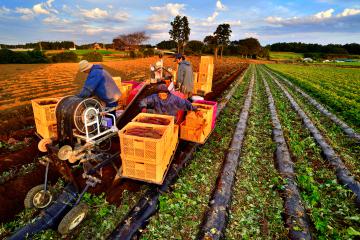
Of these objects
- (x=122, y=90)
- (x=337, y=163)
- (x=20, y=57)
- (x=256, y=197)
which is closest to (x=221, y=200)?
(x=256, y=197)

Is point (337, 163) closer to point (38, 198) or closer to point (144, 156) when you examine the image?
point (144, 156)

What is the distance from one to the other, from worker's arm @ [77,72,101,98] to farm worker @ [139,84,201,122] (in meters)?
1.26

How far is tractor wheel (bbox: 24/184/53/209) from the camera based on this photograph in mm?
4051

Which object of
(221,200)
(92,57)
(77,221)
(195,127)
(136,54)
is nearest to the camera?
(77,221)

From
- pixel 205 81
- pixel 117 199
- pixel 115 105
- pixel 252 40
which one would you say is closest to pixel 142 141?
pixel 117 199

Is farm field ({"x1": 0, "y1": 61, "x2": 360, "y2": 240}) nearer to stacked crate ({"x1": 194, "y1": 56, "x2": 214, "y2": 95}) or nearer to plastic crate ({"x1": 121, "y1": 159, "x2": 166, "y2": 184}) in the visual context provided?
plastic crate ({"x1": 121, "y1": 159, "x2": 166, "y2": 184})

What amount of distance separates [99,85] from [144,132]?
5.28 feet

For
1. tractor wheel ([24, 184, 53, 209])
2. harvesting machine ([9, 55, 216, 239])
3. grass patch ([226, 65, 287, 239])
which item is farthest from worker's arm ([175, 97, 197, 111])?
tractor wheel ([24, 184, 53, 209])

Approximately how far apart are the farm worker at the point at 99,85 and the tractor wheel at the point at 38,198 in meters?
2.01

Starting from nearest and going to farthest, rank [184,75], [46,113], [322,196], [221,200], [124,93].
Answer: [221,200] → [322,196] → [46,113] → [124,93] → [184,75]

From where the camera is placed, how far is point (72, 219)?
3.59 metres

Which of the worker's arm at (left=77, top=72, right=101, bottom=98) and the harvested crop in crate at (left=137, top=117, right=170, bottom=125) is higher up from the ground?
the worker's arm at (left=77, top=72, right=101, bottom=98)

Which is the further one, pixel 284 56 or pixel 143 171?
pixel 284 56

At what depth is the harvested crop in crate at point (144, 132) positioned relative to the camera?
13.7ft
